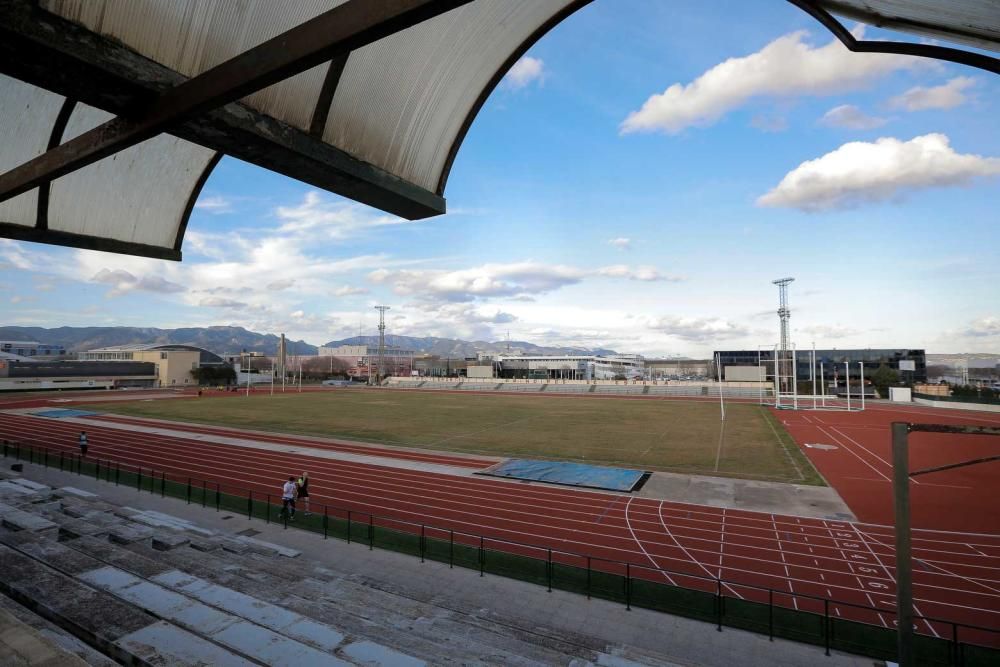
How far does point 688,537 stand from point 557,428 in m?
23.7

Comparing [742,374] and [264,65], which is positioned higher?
[264,65]

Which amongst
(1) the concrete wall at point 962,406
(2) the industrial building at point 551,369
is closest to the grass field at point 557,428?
(1) the concrete wall at point 962,406

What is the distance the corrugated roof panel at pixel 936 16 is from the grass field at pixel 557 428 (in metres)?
21.9

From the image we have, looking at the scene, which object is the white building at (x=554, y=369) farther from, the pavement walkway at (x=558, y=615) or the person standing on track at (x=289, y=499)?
the pavement walkway at (x=558, y=615)

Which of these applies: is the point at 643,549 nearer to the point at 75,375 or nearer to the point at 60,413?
the point at 60,413

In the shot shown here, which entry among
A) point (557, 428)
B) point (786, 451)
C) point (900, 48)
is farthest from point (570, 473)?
point (900, 48)

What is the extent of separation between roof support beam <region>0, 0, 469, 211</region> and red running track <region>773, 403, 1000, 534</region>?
20774mm

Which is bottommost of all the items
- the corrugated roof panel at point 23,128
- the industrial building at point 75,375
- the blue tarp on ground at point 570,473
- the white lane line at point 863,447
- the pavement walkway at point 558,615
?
the white lane line at point 863,447

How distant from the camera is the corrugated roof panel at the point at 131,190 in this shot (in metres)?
7.96

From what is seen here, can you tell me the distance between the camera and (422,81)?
615cm

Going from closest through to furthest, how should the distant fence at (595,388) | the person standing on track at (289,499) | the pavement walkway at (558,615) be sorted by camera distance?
the pavement walkway at (558,615)
the person standing on track at (289,499)
the distant fence at (595,388)

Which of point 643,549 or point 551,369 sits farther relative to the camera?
point 551,369

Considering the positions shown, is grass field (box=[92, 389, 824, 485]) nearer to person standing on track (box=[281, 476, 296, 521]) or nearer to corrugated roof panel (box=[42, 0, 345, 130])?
person standing on track (box=[281, 476, 296, 521])

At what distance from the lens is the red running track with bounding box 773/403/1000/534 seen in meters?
17.9
